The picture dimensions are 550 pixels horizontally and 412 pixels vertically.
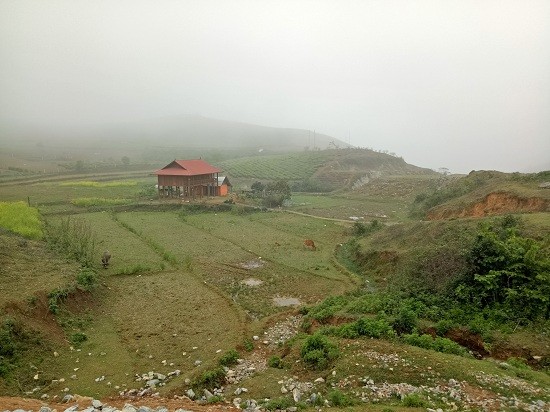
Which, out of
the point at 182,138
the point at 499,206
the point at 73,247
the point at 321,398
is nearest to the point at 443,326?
the point at 321,398

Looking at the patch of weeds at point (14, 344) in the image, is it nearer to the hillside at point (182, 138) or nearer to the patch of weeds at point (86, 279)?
the patch of weeds at point (86, 279)

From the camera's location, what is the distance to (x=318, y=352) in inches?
475

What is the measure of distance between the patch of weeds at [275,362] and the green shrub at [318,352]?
0.70m

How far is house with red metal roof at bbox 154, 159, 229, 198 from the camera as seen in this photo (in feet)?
147

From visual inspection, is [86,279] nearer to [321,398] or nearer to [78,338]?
[78,338]

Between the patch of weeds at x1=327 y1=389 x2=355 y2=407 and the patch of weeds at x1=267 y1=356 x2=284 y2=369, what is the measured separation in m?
2.75

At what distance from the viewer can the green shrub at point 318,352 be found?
11.8m

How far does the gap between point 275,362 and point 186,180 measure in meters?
34.6

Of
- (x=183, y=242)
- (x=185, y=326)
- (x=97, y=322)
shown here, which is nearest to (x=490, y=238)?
(x=185, y=326)

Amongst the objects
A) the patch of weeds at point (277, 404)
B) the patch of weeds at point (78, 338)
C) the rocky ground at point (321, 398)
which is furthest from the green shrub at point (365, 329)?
the patch of weeds at point (78, 338)

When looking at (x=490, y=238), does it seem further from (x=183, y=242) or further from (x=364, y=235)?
(x=183, y=242)

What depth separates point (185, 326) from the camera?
15898 mm

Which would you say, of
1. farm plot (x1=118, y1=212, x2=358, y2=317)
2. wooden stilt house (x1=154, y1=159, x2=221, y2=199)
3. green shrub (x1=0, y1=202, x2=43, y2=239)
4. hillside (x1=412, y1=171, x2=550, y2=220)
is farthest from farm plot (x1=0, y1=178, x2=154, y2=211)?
hillside (x1=412, y1=171, x2=550, y2=220)

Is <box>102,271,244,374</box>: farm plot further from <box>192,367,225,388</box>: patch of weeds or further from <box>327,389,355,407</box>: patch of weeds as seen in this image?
<box>327,389,355,407</box>: patch of weeds
